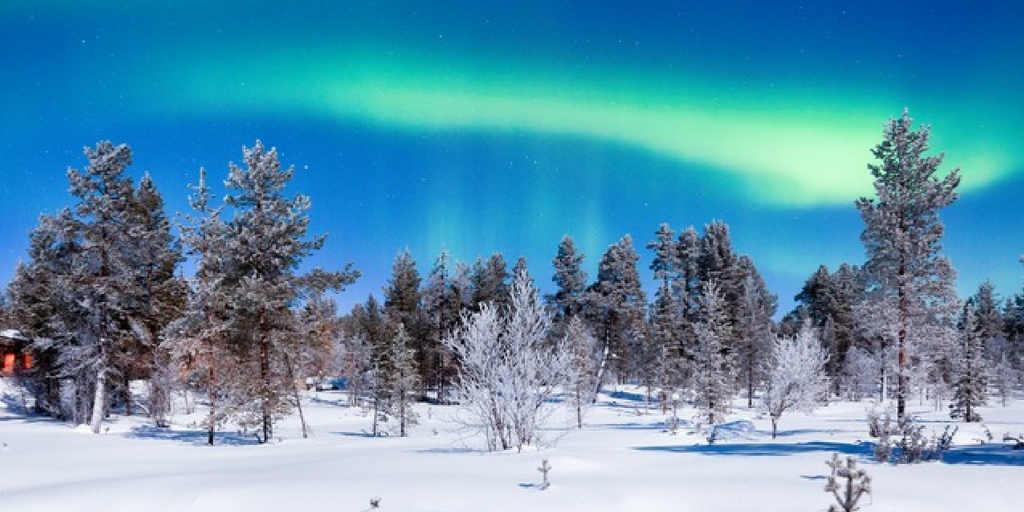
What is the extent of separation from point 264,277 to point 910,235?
84.4 ft

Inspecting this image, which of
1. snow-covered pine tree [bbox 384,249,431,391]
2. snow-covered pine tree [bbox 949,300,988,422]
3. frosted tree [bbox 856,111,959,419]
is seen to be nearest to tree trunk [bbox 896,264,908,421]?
frosted tree [bbox 856,111,959,419]

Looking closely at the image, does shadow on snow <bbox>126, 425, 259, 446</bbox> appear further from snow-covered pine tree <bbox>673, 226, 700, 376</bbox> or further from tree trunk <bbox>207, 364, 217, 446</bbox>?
snow-covered pine tree <bbox>673, 226, 700, 376</bbox>

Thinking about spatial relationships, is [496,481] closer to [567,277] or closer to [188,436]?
[188,436]

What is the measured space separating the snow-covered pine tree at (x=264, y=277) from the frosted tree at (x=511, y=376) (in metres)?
9.21

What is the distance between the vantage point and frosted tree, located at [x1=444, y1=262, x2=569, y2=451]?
1702cm

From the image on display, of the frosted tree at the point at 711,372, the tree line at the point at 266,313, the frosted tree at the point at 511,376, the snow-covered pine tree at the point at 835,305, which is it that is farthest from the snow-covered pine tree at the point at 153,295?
the snow-covered pine tree at the point at 835,305

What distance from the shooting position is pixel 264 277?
2506 centimetres

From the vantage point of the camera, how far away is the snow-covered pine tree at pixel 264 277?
23703 millimetres

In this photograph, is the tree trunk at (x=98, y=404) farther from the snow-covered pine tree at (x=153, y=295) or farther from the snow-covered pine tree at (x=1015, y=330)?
the snow-covered pine tree at (x=1015, y=330)

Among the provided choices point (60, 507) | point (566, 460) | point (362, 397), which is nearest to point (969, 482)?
point (566, 460)

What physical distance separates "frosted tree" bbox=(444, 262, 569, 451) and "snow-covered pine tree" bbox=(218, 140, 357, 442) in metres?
9.21

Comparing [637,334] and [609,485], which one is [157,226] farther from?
[637,334]

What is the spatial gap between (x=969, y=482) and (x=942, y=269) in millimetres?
17122

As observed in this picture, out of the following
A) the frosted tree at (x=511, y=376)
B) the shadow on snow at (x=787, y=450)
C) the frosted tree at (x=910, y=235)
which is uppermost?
the frosted tree at (x=910, y=235)
